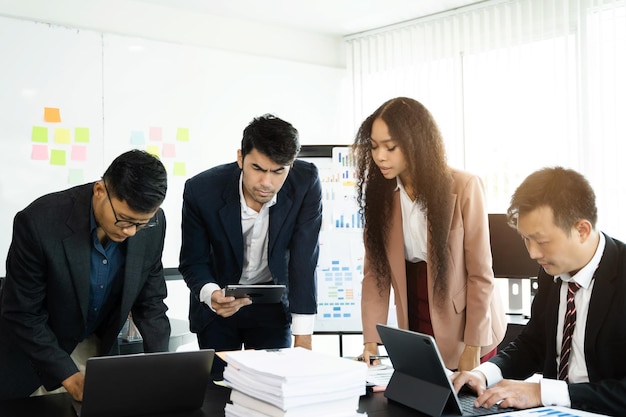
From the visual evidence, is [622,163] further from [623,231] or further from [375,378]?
[375,378]

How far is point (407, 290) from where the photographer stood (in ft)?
7.91

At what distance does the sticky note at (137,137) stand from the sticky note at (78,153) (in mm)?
318

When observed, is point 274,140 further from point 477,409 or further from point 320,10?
point 320,10

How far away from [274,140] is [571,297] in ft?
3.26

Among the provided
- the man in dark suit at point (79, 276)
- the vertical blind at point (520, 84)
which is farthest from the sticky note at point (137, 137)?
the man in dark suit at point (79, 276)

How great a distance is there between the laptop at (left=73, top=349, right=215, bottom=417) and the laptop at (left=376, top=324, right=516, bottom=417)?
17.6 inches

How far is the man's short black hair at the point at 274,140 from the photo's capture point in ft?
7.38

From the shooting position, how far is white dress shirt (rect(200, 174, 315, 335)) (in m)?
2.51

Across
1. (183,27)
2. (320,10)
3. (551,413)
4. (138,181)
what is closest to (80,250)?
(138,181)

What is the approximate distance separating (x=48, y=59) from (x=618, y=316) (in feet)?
11.6

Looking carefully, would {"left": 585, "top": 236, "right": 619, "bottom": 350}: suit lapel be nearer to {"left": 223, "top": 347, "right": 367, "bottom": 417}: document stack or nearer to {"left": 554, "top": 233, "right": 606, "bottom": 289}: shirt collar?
{"left": 554, "top": 233, "right": 606, "bottom": 289}: shirt collar

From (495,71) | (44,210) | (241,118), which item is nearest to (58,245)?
(44,210)

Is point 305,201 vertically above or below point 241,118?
below

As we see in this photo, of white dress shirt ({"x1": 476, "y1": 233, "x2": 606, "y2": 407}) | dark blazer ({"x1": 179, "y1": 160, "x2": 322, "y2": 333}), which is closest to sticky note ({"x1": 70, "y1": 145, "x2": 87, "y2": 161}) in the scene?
dark blazer ({"x1": 179, "y1": 160, "x2": 322, "y2": 333})
